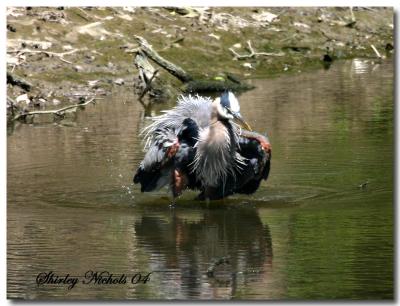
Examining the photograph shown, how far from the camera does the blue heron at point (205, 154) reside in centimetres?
1047

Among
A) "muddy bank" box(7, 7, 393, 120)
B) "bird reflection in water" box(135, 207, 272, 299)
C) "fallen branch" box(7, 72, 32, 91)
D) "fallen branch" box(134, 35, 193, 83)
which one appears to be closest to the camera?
"bird reflection in water" box(135, 207, 272, 299)

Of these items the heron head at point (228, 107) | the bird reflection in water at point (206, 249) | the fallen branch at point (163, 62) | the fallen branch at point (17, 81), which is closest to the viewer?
the bird reflection in water at point (206, 249)

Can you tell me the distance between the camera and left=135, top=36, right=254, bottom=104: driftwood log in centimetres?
1762

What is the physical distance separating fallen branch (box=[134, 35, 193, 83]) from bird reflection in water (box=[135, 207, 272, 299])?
760 cm

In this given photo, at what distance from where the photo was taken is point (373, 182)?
10938mm

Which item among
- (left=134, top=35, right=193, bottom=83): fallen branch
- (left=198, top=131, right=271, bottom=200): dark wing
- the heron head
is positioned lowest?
(left=198, top=131, right=271, bottom=200): dark wing

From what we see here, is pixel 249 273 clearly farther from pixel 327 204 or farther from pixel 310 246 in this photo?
pixel 327 204

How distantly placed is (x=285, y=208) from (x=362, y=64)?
12.1m

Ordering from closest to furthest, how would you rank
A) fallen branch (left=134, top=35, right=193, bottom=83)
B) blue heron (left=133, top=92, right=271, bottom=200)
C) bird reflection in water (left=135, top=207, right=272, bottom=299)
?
bird reflection in water (left=135, top=207, right=272, bottom=299) < blue heron (left=133, top=92, right=271, bottom=200) < fallen branch (left=134, top=35, right=193, bottom=83)

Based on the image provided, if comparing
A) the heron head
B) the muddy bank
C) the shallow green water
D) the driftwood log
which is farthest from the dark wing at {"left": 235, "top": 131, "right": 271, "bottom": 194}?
the driftwood log

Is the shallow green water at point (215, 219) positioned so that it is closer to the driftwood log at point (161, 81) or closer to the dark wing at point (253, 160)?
the dark wing at point (253, 160)

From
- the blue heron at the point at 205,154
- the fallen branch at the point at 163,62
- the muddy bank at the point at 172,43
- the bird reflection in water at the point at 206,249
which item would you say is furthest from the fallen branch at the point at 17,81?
the bird reflection in water at the point at 206,249

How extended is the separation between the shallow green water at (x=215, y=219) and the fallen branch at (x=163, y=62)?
7.59 ft

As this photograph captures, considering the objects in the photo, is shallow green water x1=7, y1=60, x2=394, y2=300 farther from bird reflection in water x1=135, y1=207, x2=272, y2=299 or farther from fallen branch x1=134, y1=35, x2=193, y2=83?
fallen branch x1=134, y1=35, x2=193, y2=83
